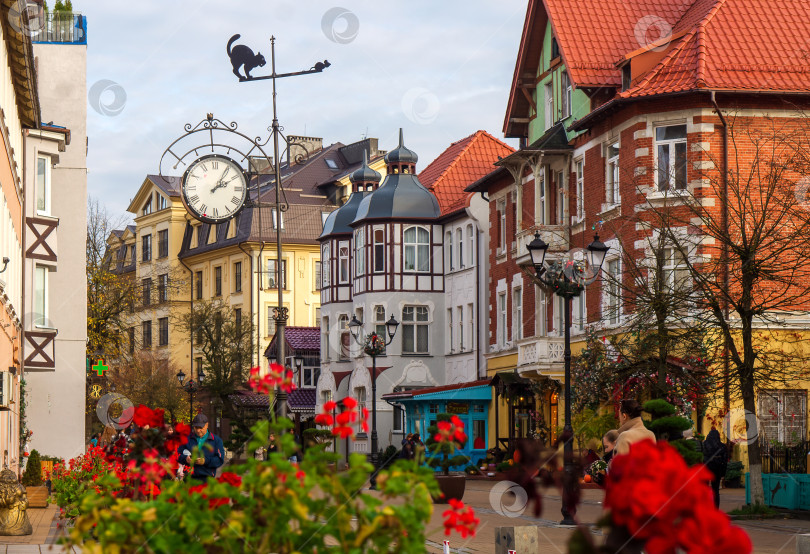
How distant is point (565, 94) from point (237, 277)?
4433 cm

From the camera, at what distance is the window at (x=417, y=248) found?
57406 mm

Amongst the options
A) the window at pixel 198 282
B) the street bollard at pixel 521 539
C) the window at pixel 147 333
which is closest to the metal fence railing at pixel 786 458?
the street bollard at pixel 521 539

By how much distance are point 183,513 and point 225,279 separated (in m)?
78.3

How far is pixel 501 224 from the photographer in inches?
1877

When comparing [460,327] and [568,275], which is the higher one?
[568,275]

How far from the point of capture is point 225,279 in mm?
82438

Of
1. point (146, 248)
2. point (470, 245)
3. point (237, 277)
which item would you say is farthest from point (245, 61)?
point (146, 248)

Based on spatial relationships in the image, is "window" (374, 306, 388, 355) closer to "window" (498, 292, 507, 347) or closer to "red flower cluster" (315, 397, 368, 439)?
"window" (498, 292, 507, 347)

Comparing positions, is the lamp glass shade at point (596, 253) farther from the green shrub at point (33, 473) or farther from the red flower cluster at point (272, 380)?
the red flower cluster at point (272, 380)

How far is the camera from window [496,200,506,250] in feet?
155

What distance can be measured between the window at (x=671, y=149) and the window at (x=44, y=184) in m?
16.5

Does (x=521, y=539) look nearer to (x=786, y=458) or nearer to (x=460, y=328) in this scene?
(x=786, y=458)

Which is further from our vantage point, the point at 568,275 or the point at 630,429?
the point at 568,275

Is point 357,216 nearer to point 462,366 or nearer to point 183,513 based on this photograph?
point 462,366
